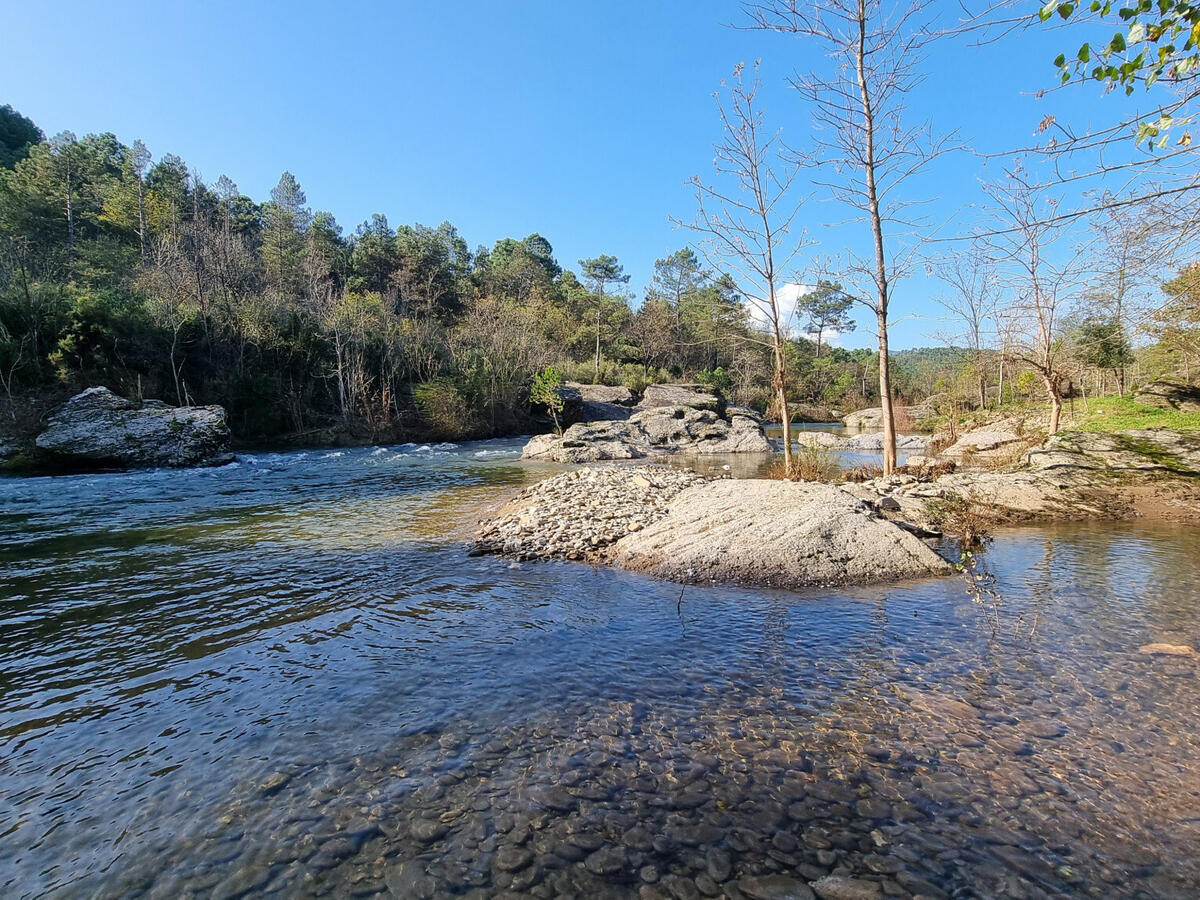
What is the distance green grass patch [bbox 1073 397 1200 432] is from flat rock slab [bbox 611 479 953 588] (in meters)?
9.52

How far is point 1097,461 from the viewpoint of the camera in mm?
9789

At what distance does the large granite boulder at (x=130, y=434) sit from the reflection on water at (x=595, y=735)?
13.8m

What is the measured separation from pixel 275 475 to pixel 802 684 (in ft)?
56.3

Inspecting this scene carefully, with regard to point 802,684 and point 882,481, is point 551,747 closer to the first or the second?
point 802,684

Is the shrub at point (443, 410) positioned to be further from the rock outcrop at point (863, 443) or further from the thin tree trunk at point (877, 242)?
the thin tree trunk at point (877, 242)

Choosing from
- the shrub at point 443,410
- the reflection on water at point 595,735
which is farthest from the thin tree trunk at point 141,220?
the reflection on water at point 595,735

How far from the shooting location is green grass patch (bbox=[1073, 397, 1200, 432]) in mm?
13484

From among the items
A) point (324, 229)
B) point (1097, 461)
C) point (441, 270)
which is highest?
point (324, 229)

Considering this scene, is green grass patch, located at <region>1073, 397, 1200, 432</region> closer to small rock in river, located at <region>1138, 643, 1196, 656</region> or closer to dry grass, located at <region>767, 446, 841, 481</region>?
dry grass, located at <region>767, 446, 841, 481</region>

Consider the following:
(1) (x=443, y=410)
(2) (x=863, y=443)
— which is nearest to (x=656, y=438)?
(2) (x=863, y=443)

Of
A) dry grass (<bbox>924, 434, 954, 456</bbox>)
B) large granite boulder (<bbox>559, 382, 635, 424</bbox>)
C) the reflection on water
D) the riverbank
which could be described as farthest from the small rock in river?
large granite boulder (<bbox>559, 382, 635, 424</bbox>)

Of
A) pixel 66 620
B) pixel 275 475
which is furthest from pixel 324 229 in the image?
pixel 66 620

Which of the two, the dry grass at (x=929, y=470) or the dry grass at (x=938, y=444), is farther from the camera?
the dry grass at (x=938, y=444)

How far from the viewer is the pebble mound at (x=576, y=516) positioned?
7.64 metres
